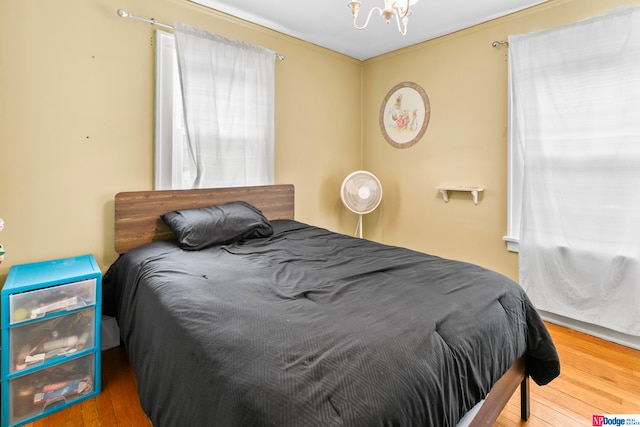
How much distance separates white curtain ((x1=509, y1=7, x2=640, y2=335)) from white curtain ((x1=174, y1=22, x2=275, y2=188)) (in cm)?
212

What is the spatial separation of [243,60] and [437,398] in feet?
9.18

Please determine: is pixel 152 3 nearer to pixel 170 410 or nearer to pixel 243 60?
pixel 243 60

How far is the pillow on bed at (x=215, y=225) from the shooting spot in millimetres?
2287

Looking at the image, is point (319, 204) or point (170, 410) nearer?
point (170, 410)

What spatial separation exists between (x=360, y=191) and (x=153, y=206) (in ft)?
6.56

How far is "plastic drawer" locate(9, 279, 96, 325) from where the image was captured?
65.3 inches

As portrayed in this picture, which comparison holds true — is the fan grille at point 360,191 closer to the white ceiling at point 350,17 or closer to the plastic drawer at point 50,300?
the white ceiling at point 350,17

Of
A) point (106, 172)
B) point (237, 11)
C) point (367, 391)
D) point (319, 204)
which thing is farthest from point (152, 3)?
point (367, 391)

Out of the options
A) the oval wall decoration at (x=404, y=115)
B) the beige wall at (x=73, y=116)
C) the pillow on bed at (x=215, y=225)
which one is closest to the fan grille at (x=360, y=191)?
the oval wall decoration at (x=404, y=115)

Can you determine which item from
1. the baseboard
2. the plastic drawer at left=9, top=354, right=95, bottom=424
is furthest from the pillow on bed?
the baseboard

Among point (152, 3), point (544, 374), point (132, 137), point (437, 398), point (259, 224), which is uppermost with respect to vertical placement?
point (152, 3)

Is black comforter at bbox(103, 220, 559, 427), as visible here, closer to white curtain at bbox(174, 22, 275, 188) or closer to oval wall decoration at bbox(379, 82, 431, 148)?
white curtain at bbox(174, 22, 275, 188)

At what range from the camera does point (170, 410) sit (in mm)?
1136

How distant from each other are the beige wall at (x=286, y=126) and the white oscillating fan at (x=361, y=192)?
11.6 inches
